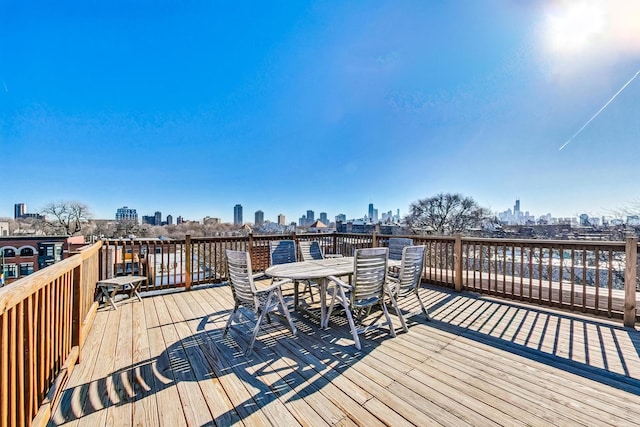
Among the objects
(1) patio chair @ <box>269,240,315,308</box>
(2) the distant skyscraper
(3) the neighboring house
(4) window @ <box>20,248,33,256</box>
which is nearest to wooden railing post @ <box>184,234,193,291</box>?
(1) patio chair @ <box>269,240,315,308</box>

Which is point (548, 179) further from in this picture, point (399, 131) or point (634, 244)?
point (634, 244)

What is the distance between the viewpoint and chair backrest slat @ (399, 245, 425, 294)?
3.31 m

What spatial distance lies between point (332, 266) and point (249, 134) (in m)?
11.0

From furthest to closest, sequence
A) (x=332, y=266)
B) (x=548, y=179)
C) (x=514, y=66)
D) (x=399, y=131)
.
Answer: (x=548, y=179)
(x=399, y=131)
(x=514, y=66)
(x=332, y=266)

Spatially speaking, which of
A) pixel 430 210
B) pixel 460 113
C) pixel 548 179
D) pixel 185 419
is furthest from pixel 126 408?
pixel 430 210

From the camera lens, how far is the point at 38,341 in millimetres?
1737

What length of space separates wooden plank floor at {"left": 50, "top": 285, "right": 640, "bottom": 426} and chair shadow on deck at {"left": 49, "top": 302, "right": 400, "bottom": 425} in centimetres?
1

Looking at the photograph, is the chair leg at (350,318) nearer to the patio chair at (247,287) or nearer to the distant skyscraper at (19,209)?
the patio chair at (247,287)

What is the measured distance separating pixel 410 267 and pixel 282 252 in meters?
2.10

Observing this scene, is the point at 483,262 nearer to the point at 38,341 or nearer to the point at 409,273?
the point at 409,273

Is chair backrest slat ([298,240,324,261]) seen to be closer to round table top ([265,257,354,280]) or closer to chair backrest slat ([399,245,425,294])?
round table top ([265,257,354,280])

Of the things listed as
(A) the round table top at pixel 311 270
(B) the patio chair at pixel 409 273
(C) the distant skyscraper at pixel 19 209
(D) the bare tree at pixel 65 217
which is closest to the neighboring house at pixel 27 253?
(D) the bare tree at pixel 65 217

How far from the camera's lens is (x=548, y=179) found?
17.6 meters

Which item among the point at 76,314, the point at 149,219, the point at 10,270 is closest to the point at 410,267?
the point at 76,314
